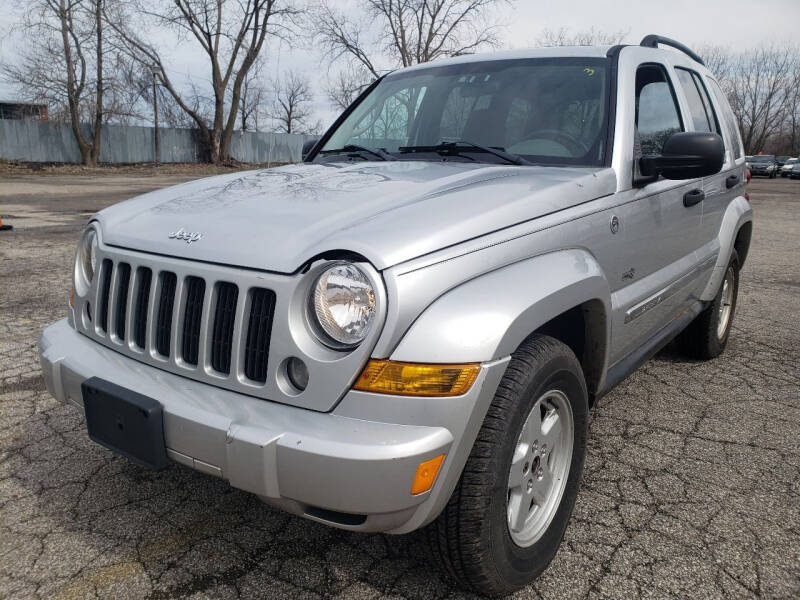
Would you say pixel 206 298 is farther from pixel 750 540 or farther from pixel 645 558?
pixel 750 540

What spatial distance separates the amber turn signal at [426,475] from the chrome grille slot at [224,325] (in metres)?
0.64

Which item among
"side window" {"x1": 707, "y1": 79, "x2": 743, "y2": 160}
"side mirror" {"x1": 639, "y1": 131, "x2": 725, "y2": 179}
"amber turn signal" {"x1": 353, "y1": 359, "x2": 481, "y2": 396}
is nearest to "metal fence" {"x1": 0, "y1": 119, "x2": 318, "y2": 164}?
"side window" {"x1": 707, "y1": 79, "x2": 743, "y2": 160}

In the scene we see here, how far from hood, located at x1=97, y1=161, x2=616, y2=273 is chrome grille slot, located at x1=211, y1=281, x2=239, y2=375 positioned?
86 mm

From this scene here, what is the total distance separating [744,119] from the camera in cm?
6594

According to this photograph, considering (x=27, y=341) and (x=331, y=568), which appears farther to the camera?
(x=27, y=341)

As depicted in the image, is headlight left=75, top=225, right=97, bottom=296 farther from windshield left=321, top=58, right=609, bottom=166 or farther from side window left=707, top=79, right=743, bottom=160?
side window left=707, top=79, right=743, bottom=160

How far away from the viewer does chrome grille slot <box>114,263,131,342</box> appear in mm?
2225

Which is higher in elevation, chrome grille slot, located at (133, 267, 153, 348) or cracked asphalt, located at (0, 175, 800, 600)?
chrome grille slot, located at (133, 267, 153, 348)

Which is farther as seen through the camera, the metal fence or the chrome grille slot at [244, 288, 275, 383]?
the metal fence

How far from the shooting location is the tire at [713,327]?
13.6ft

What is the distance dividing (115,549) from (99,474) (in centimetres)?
60

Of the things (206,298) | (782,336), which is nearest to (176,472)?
(206,298)

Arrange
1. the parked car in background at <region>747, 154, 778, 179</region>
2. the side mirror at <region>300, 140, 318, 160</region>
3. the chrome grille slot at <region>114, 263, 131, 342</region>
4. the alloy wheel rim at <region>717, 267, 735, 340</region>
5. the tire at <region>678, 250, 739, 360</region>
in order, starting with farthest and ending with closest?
the parked car in background at <region>747, 154, 778, 179</region>
the alloy wheel rim at <region>717, 267, 735, 340</region>
the tire at <region>678, 250, 739, 360</region>
the side mirror at <region>300, 140, 318, 160</region>
the chrome grille slot at <region>114, 263, 131, 342</region>

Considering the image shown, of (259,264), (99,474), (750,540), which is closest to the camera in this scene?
(259,264)
